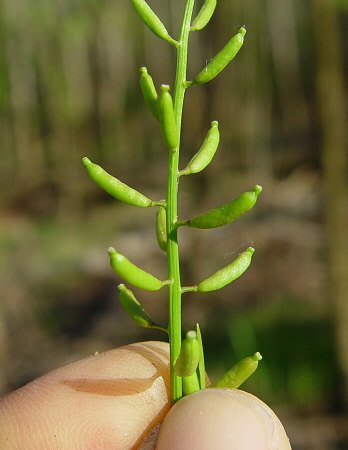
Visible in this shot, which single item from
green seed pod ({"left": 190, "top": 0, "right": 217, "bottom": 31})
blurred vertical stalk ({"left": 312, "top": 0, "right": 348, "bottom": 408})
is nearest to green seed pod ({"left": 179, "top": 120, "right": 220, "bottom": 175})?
green seed pod ({"left": 190, "top": 0, "right": 217, "bottom": 31})

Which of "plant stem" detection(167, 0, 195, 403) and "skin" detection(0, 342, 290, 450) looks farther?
"skin" detection(0, 342, 290, 450)

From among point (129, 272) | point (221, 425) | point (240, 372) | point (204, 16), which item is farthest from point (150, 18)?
point (221, 425)

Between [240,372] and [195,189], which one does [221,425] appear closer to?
[240,372]

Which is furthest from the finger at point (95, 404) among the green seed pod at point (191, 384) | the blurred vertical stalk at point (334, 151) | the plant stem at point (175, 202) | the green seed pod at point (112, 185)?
the blurred vertical stalk at point (334, 151)

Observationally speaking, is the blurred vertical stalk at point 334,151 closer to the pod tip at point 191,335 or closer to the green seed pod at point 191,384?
the green seed pod at point 191,384

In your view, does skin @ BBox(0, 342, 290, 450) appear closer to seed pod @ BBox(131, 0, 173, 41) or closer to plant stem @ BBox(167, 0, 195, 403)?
plant stem @ BBox(167, 0, 195, 403)

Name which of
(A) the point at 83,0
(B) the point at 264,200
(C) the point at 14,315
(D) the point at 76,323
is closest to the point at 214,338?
(D) the point at 76,323

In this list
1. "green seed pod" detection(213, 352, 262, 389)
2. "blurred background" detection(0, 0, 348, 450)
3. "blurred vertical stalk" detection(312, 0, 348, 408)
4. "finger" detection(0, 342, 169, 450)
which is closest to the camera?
"green seed pod" detection(213, 352, 262, 389)
